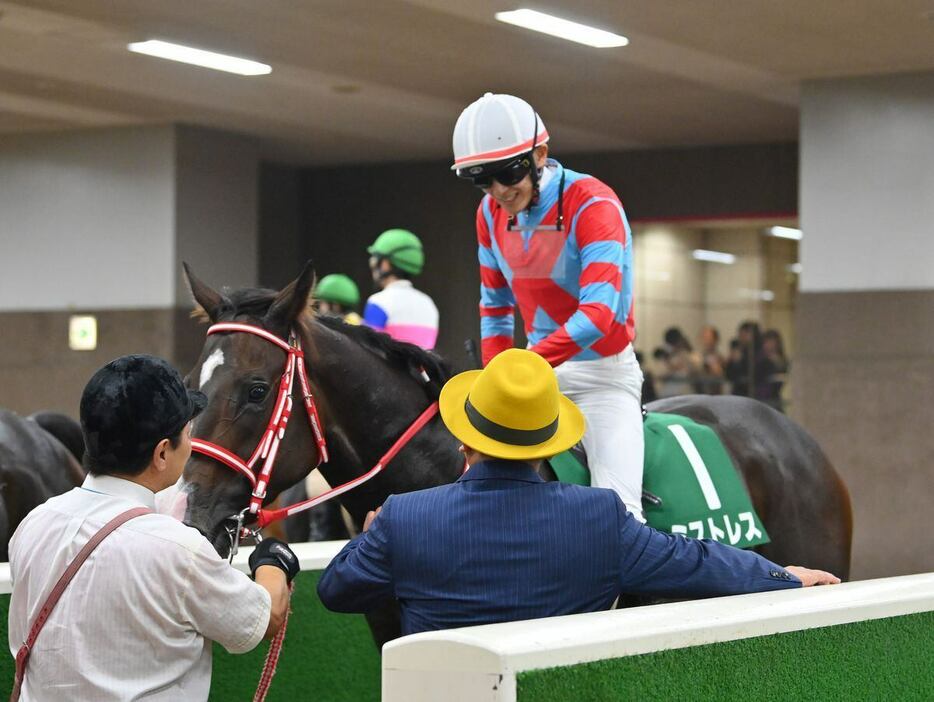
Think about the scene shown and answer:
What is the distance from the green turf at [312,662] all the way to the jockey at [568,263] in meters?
0.85

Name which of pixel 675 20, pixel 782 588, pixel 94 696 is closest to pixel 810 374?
pixel 675 20

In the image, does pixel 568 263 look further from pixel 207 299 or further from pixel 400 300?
pixel 400 300

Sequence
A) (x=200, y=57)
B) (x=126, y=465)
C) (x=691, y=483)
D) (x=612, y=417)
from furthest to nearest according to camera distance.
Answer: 1. (x=200, y=57)
2. (x=691, y=483)
3. (x=612, y=417)
4. (x=126, y=465)

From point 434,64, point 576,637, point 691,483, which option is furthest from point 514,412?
point 434,64

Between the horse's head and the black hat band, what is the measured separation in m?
0.82

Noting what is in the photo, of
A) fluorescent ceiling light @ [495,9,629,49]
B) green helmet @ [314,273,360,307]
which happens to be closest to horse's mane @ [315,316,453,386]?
green helmet @ [314,273,360,307]

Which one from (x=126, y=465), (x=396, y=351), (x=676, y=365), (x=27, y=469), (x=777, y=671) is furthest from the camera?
(x=676, y=365)

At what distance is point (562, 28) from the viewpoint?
9.15 metres

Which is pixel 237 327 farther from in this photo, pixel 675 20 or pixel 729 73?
pixel 729 73

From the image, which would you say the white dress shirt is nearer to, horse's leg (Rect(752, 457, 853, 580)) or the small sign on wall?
horse's leg (Rect(752, 457, 853, 580))

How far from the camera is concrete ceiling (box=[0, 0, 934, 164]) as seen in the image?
8766 millimetres

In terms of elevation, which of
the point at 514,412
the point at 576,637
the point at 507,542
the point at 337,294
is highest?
the point at 337,294

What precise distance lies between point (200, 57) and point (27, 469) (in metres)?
5.32

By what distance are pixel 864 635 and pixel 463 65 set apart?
26.2 feet
